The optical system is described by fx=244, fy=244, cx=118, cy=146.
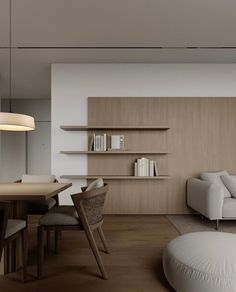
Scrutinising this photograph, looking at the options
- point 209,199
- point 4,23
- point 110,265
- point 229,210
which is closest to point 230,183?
point 229,210

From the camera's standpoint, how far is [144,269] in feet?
7.06

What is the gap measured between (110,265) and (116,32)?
2847 millimetres

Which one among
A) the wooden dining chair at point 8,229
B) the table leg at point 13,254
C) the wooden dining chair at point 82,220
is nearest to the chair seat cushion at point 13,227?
the wooden dining chair at point 8,229

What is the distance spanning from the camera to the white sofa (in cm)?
327

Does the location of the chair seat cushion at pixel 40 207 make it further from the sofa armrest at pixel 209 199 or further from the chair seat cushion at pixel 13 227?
the sofa armrest at pixel 209 199

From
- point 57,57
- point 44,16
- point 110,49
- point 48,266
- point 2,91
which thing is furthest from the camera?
point 2,91

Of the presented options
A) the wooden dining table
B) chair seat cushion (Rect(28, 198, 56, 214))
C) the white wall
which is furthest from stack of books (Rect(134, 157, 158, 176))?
the wooden dining table

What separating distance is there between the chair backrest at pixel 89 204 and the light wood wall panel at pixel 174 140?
2.12 meters

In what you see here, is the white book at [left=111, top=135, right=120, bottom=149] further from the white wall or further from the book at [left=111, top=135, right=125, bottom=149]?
the white wall

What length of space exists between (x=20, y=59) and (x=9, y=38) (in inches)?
30.8

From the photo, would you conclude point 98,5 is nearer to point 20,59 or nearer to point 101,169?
point 20,59

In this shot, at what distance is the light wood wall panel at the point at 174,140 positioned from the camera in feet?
14.0

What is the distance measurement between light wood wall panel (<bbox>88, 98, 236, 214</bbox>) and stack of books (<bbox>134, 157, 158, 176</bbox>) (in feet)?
0.68

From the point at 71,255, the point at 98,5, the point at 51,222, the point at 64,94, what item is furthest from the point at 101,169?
the point at 98,5
